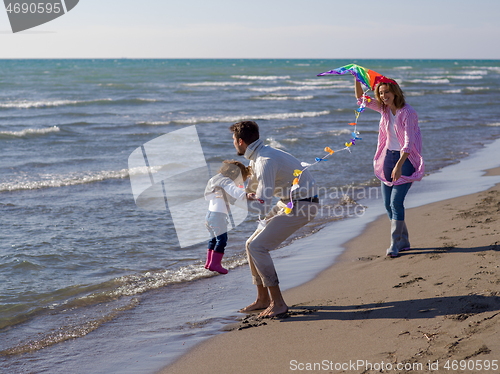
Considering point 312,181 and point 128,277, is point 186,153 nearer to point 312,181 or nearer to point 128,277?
point 128,277

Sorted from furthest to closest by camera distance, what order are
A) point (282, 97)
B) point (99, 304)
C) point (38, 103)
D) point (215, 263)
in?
point (282, 97)
point (38, 103)
point (99, 304)
point (215, 263)

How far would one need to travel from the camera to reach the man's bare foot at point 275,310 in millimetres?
4039

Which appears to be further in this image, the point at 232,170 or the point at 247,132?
the point at 232,170

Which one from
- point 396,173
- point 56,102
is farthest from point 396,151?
point 56,102

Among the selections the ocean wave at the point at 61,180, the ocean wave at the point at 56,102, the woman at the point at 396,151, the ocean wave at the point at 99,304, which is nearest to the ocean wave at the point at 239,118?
the ocean wave at the point at 56,102

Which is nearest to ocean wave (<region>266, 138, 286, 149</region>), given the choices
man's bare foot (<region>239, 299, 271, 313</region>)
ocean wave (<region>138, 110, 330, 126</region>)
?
ocean wave (<region>138, 110, 330, 126</region>)

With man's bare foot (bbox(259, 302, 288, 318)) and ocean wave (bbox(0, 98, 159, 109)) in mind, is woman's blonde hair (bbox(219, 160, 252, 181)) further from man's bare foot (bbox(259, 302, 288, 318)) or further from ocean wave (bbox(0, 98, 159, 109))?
ocean wave (bbox(0, 98, 159, 109))

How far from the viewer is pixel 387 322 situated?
354cm

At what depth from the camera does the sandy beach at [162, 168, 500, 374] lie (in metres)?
2.93

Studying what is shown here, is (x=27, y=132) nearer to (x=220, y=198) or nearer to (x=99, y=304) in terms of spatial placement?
(x=99, y=304)

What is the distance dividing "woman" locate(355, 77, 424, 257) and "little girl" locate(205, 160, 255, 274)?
1677 mm

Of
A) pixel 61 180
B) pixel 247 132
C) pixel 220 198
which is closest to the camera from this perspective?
pixel 247 132

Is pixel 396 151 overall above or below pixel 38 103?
below

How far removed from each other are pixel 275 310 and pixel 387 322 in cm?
100
